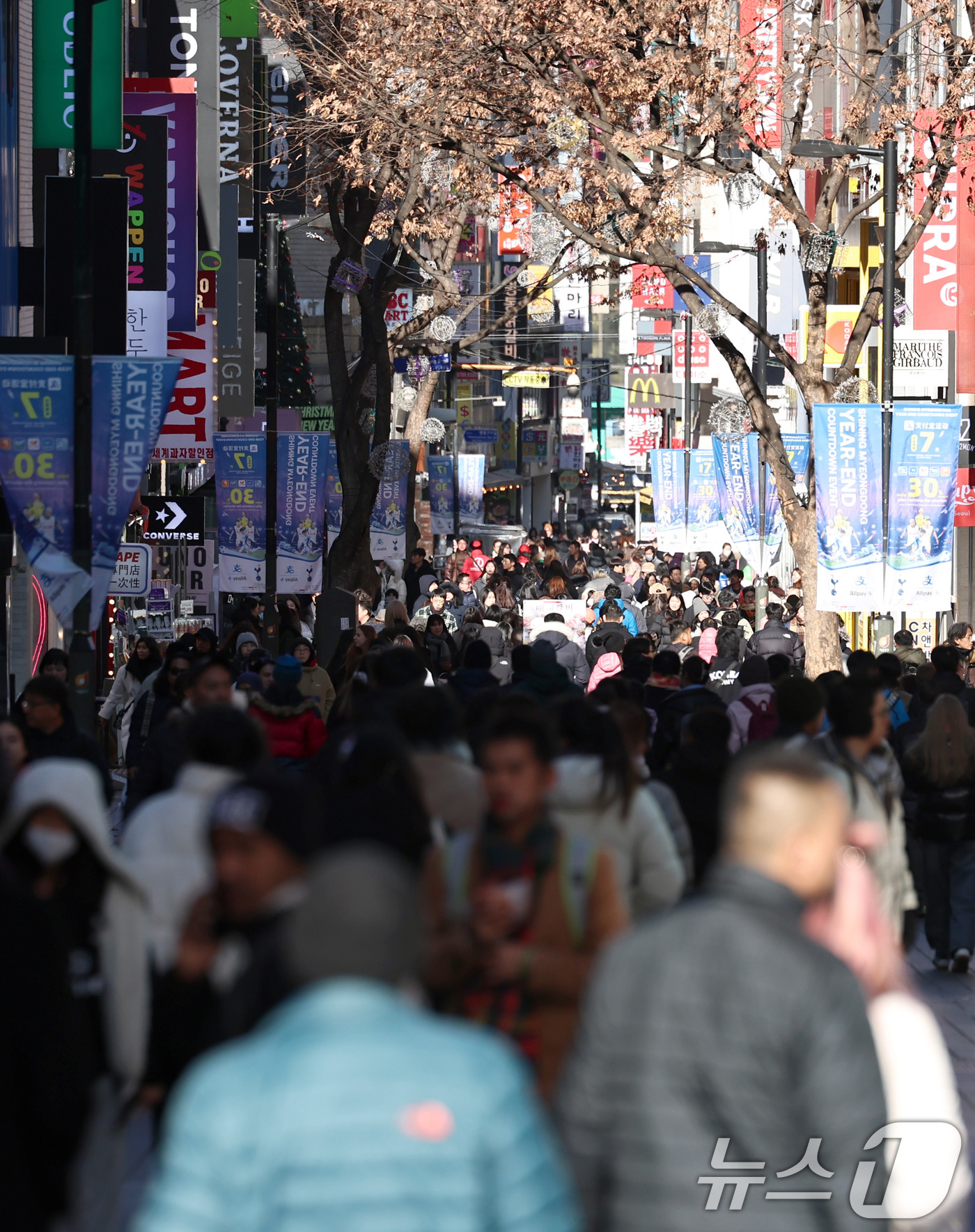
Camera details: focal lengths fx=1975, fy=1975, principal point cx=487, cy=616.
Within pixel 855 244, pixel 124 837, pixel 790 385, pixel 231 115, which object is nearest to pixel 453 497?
pixel 790 385

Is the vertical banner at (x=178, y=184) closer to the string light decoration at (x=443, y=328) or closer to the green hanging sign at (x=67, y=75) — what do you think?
the green hanging sign at (x=67, y=75)

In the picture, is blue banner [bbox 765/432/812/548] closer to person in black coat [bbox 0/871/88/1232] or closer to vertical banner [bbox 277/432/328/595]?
vertical banner [bbox 277/432/328/595]

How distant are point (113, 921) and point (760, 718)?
656 cm

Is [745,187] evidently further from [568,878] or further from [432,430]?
[432,430]

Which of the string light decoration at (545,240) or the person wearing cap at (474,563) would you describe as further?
the person wearing cap at (474,563)

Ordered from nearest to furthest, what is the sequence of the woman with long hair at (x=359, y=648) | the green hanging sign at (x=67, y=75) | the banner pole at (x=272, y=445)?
A: the woman with long hair at (x=359, y=648), the green hanging sign at (x=67, y=75), the banner pole at (x=272, y=445)

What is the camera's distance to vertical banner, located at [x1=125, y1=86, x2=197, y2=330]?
1919cm

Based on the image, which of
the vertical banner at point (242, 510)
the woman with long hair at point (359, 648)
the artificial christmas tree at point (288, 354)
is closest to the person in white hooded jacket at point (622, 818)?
the woman with long hair at point (359, 648)

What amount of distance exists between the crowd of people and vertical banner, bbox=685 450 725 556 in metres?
26.8

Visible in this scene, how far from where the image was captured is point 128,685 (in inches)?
692

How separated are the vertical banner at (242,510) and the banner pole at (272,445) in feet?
0.30

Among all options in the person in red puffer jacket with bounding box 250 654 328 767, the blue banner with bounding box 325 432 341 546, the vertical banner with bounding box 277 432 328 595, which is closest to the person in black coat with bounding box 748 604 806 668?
the vertical banner with bounding box 277 432 328 595

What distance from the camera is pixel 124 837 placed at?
19.9 feet

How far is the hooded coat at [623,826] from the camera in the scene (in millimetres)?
6375
